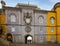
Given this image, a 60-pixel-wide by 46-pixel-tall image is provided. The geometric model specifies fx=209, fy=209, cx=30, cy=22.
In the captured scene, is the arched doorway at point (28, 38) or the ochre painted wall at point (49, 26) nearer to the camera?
the arched doorway at point (28, 38)

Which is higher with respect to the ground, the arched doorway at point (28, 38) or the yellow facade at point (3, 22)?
the yellow facade at point (3, 22)

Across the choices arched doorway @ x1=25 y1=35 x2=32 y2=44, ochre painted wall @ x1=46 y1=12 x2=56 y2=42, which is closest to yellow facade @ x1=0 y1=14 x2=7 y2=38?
arched doorway @ x1=25 y1=35 x2=32 y2=44

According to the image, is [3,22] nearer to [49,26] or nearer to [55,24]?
[49,26]

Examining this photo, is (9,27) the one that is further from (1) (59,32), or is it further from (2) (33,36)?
(1) (59,32)

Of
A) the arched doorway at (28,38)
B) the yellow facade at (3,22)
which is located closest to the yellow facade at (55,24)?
the arched doorway at (28,38)

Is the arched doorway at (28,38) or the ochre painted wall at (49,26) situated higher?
the ochre painted wall at (49,26)

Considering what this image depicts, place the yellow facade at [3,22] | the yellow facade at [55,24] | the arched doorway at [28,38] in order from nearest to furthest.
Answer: the yellow facade at [3,22], the arched doorway at [28,38], the yellow facade at [55,24]

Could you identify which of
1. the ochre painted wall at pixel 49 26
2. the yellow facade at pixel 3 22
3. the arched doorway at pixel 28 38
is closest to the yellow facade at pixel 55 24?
the ochre painted wall at pixel 49 26

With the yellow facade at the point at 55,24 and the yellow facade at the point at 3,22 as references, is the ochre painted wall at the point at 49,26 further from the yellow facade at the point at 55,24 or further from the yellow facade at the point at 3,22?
the yellow facade at the point at 3,22

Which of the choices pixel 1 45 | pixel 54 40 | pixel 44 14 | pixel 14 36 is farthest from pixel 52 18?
pixel 1 45

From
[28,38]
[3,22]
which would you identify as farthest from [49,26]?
[3,22]

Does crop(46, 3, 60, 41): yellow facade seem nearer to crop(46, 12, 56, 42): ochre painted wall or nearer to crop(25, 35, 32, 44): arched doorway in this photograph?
crop(46, 12, 56, 42): ochre painted wall

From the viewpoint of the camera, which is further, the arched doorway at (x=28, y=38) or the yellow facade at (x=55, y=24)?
the yellow facade at (x=55, y=24)

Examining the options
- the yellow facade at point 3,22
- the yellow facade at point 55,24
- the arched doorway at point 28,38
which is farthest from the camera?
the yellow facade at point 55,24
